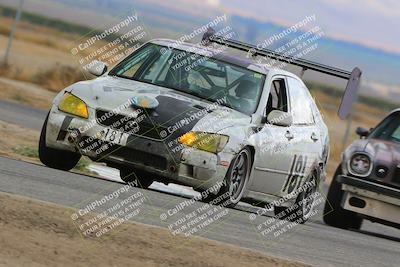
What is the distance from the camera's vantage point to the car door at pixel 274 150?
A: 42.5 ft

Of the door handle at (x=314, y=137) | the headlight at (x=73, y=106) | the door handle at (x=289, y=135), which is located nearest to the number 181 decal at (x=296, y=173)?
the door handle at (x=289, y=135)

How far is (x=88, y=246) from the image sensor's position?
8414mm

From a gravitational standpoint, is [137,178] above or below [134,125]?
below

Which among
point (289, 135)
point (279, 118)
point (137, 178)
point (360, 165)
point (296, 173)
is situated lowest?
point (137, 178)

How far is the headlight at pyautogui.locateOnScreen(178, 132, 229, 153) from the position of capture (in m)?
12.1

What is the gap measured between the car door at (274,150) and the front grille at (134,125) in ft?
3.90

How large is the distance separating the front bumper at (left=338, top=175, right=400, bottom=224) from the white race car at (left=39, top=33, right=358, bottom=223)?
0.41 m

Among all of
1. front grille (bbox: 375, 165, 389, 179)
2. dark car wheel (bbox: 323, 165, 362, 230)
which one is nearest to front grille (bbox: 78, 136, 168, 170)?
front grille (bbox: 375, 165, 389, 179)

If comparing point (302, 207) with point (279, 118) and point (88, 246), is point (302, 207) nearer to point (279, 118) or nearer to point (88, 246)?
point (279, 118)

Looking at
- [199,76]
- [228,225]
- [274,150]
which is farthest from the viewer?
[199,76]

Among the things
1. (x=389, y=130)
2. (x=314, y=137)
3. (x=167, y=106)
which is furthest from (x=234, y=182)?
(x=389, y=130)

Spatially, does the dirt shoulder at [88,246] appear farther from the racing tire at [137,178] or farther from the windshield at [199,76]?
the windshield at [199,76]

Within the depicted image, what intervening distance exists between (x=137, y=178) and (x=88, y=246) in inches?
208

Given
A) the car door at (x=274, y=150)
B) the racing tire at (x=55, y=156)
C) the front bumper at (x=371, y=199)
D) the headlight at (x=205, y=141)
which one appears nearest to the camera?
the headlight at (x=205, y=141)
